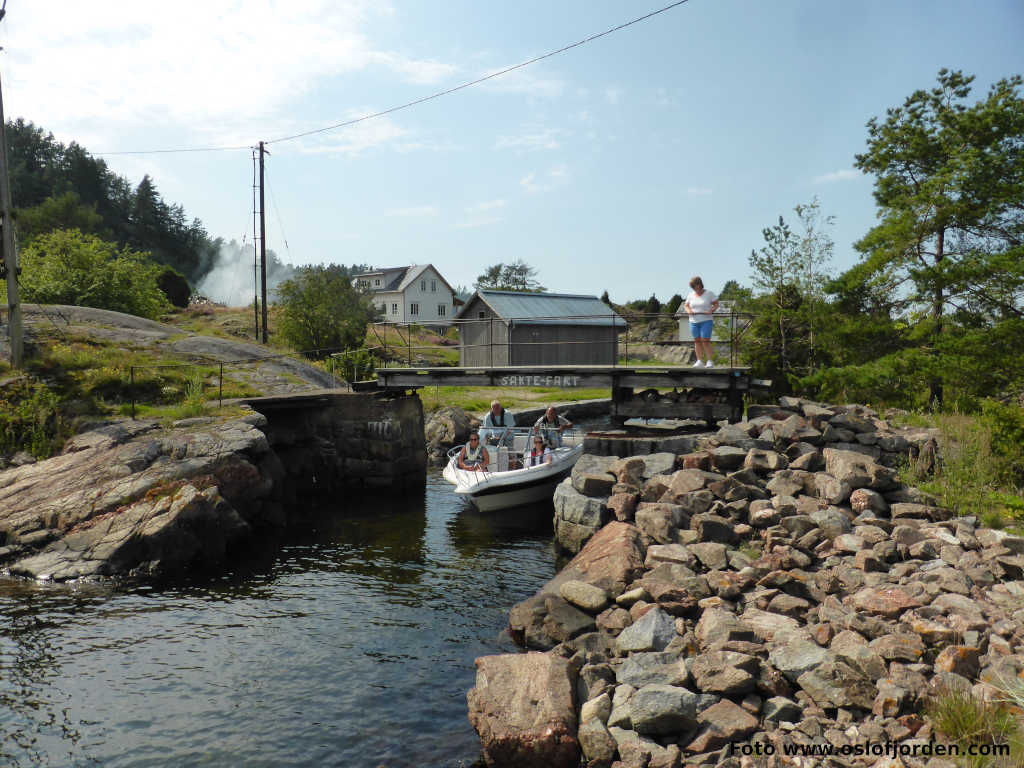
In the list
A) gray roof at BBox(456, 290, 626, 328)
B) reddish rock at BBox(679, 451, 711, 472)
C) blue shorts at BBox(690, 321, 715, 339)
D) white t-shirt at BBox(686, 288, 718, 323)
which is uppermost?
gray roof at BBox(456, 290, 626, 328)

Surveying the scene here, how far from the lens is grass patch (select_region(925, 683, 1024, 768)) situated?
211 inches

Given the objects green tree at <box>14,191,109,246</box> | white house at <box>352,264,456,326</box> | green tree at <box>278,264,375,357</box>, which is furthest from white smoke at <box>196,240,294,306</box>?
green tree at <box>278,264,375,357</box>

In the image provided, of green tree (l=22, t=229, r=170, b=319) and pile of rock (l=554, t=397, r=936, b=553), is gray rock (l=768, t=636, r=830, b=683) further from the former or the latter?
green tree (l=22, t=229, r=170, b=319)

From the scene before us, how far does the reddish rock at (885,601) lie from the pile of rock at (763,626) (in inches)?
0.9

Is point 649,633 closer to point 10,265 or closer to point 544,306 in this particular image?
point 10,265

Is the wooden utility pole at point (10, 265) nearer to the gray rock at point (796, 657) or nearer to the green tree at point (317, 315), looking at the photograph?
the green tree at point (317, 315)

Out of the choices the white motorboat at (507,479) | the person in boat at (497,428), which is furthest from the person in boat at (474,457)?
the person in boat at (497,428)

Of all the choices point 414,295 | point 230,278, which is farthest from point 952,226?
point 230,278

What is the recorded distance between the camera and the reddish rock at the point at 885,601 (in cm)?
773

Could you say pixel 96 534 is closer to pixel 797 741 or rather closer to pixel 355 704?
pixel 355 704

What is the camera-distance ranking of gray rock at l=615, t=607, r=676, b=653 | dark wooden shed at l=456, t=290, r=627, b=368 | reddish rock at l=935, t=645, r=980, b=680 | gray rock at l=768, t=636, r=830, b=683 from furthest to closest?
dark wooden shed at l=456, t=290, r=627, b=368
gray rock at l=615, t=607, r=676, b=653
gray rock at l=768, t=636, r=830, b=683
reddish rock at l=935, t=645, r=980, b=680

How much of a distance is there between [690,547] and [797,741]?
16.1 feet

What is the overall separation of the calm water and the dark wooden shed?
2044cm

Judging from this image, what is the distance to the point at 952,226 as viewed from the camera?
53.9ft
